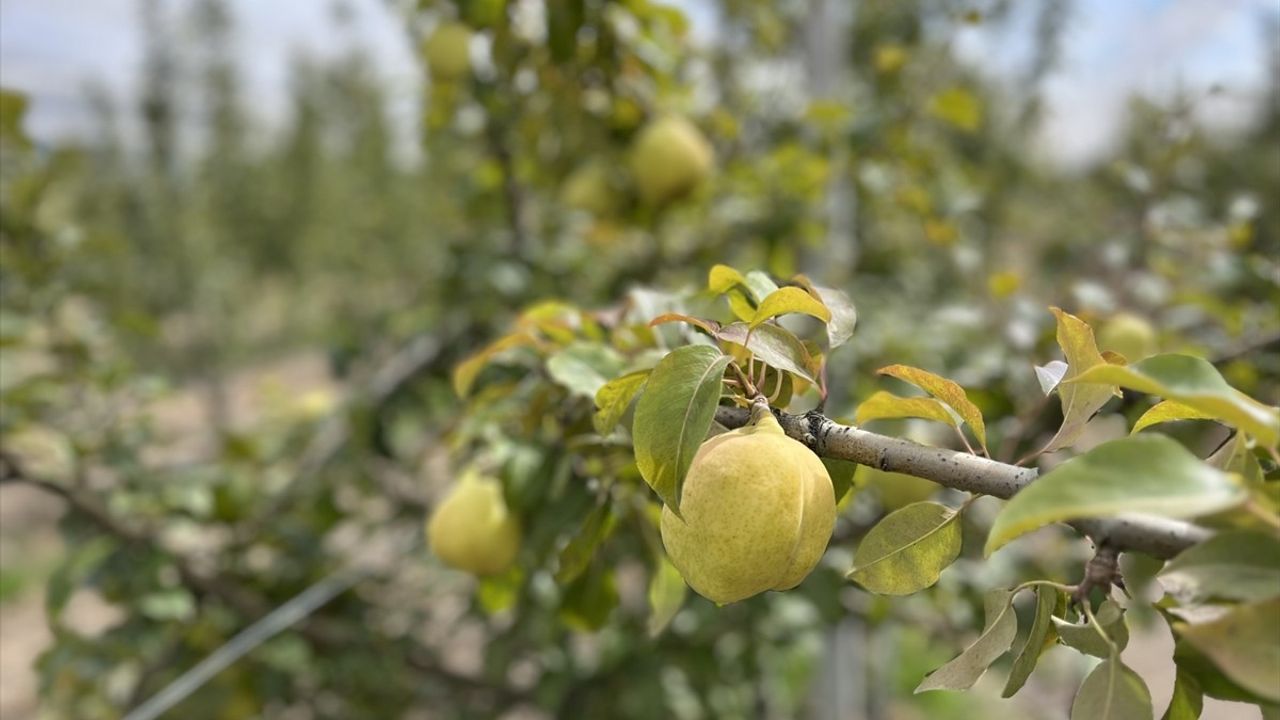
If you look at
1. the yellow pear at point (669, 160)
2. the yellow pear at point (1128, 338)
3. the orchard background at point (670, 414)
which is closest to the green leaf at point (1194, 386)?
the orchard background at point (670, 414)

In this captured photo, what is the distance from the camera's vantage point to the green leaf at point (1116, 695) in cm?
34

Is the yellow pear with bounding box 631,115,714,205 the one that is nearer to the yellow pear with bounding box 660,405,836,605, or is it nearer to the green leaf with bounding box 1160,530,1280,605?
the yellow pear with bounding box 660,405,836,605

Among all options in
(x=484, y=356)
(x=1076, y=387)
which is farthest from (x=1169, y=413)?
(x=484, y=356)

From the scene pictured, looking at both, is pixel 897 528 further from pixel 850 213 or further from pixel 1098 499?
pixel 850 213

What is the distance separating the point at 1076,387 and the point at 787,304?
14 cm

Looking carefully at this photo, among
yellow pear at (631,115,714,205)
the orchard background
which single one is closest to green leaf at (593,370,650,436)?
the orchard background

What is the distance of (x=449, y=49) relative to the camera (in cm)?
116

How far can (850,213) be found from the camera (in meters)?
1.94

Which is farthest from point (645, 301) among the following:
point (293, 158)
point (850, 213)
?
point (293, 158)

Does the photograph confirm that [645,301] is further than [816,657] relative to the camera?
No

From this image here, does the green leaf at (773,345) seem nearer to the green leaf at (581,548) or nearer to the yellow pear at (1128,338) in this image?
the green leaf at (581,548)

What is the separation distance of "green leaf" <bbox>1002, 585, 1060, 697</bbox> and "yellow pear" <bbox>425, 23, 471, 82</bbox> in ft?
3.35

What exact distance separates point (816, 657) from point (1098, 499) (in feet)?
5.78

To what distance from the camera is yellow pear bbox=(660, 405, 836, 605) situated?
0.38 metres
